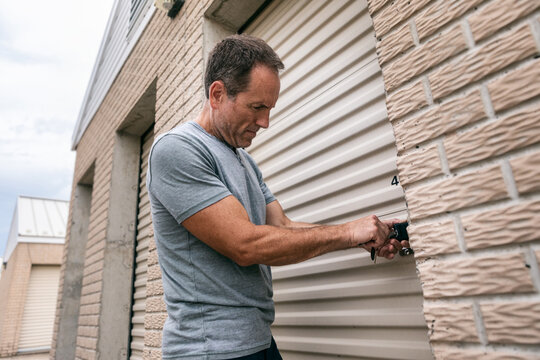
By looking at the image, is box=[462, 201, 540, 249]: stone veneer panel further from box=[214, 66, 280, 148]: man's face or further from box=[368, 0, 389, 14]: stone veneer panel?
box=[214, 66, 280, 148]: man's face

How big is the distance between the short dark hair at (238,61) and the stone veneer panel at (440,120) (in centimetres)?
68

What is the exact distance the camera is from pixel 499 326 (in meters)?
0.81

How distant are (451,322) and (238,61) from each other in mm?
1223

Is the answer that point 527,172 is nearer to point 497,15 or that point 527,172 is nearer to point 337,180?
point 497,15

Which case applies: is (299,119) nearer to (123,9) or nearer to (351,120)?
(351,120)

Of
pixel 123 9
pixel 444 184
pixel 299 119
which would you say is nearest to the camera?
pixel 444 184

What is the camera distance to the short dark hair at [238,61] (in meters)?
1.51

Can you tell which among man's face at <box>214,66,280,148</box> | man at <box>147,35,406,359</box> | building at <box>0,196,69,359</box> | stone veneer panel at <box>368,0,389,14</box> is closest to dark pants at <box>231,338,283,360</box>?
man at <box>147,35,406,359</box>

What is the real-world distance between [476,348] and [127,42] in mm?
5074

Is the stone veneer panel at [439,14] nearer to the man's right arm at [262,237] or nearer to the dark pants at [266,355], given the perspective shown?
the man's right arm at [262,237]

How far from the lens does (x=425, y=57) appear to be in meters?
1.06

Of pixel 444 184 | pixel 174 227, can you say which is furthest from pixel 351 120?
pixel 174 227

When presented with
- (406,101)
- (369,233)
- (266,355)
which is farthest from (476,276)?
(266,355)

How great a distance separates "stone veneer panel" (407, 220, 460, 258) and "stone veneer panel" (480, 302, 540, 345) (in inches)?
6.3
